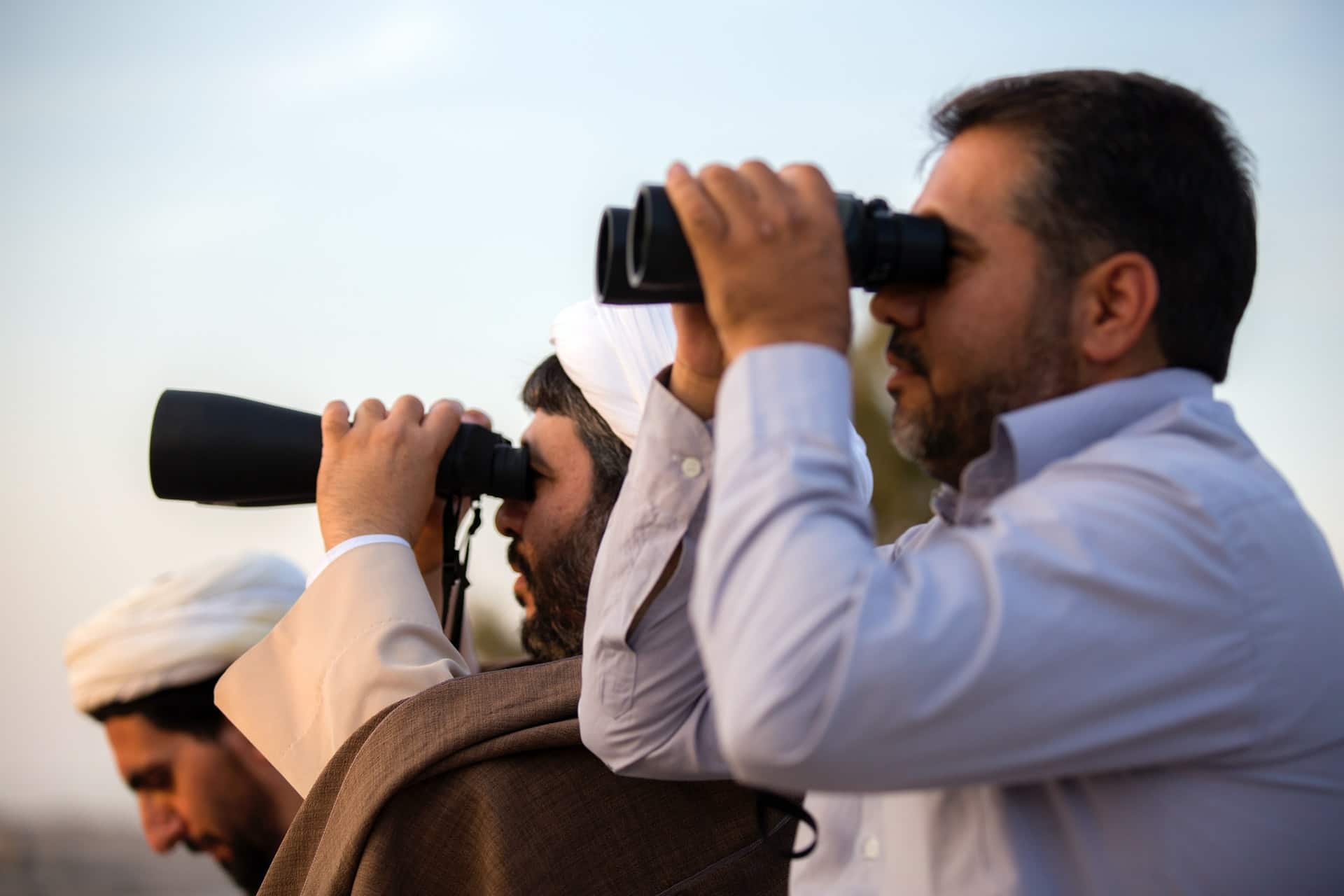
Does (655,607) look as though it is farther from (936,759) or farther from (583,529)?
(583,529)

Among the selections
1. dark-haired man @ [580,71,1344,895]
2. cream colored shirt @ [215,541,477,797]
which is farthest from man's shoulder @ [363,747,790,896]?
dark-haired man @ [580,71,1344,895]

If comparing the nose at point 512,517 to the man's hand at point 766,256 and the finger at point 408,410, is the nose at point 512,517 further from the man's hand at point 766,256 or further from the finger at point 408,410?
the man's hand at point 766,256

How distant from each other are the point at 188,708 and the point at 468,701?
1.17 meters

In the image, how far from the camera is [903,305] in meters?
1.11

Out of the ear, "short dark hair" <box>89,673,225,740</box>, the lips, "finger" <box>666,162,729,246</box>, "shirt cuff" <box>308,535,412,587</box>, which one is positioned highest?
"finger" <box>666,162,729,246</box>

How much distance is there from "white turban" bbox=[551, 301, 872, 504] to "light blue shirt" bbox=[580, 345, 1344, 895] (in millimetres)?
991

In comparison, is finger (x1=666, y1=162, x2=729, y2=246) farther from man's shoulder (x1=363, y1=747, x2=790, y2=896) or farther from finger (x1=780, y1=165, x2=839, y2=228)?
man's shoulder (x1=363, y1=747, x2=790, y2=896)

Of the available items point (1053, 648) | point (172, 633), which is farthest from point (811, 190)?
point (172, 633)

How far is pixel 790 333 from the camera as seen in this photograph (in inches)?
37.4

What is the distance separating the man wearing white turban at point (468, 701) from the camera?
152 cm

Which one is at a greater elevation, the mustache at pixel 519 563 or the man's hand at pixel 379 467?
the man's hand at pixel 379 467

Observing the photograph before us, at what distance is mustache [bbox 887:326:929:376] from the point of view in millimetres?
1100

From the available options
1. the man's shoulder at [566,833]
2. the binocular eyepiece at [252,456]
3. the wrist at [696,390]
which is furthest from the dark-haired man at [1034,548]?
the binocular eyepiece at [252,456]

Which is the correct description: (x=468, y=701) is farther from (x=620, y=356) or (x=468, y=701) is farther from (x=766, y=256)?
(x=766, y=256)
